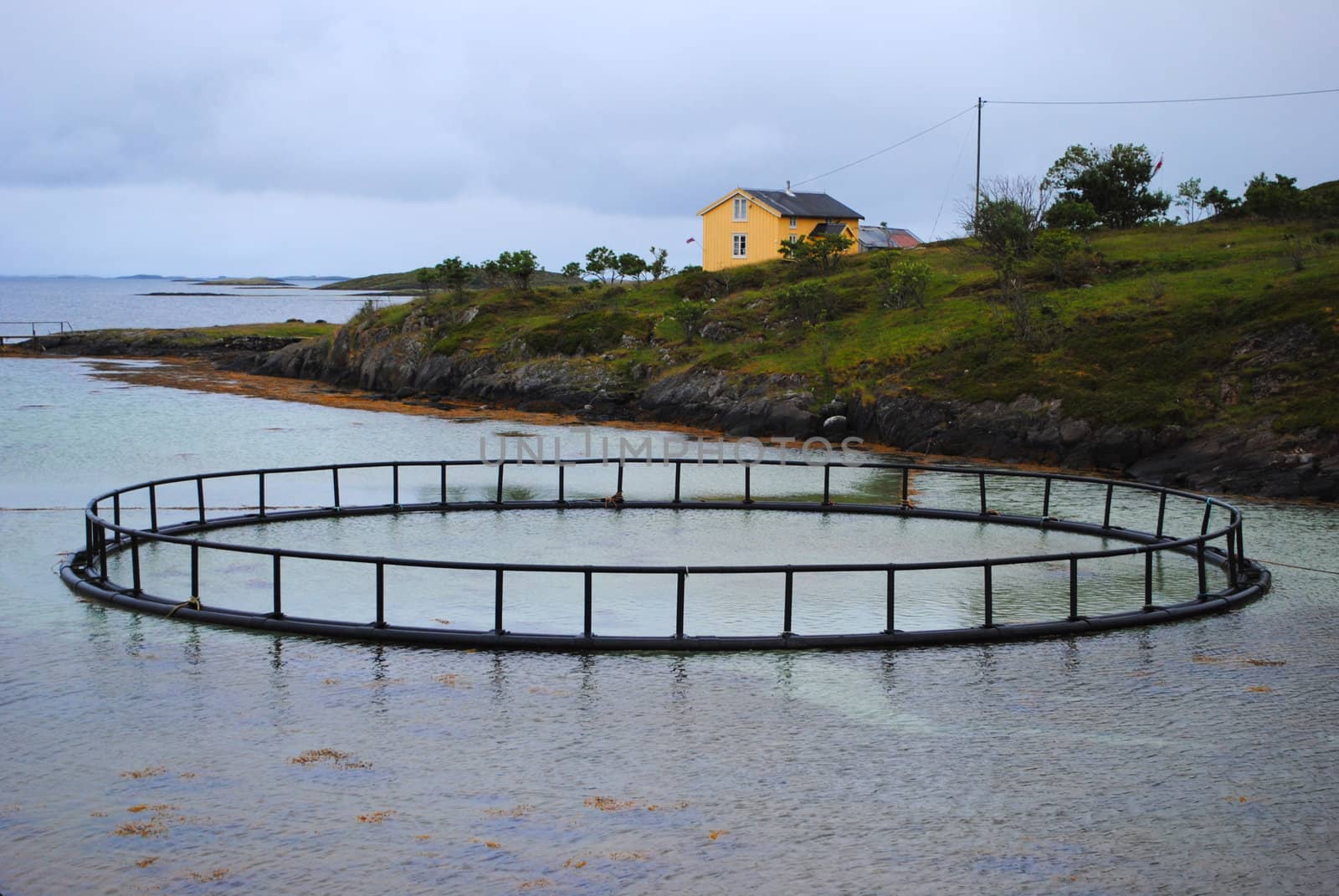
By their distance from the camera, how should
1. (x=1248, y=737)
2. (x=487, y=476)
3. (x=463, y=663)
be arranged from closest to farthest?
(x=1248, y=737) → (x=463, y=663) → (x=487, y=476)

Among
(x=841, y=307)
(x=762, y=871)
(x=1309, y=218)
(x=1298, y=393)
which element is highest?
(x=1309, y=218)

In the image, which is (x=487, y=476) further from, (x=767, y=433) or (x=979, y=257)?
(x=979, y=257)

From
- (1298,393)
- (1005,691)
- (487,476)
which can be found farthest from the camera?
(1298,393)

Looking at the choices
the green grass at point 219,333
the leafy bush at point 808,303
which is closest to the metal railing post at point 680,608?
the leafy bush at point 808,303

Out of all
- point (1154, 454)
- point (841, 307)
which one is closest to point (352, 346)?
point (841, 307)

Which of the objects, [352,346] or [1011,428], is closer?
[1011,428]

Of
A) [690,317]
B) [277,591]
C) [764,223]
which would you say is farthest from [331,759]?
[764,223]

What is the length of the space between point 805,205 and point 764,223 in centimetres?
374

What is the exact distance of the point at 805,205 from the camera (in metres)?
82.8

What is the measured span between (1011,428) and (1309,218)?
3131 cm

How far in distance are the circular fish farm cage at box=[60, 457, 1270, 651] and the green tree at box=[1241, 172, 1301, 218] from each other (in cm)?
4189

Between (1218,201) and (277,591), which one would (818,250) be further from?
(277,591)

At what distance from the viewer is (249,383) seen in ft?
247

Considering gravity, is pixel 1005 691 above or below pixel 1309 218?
below
